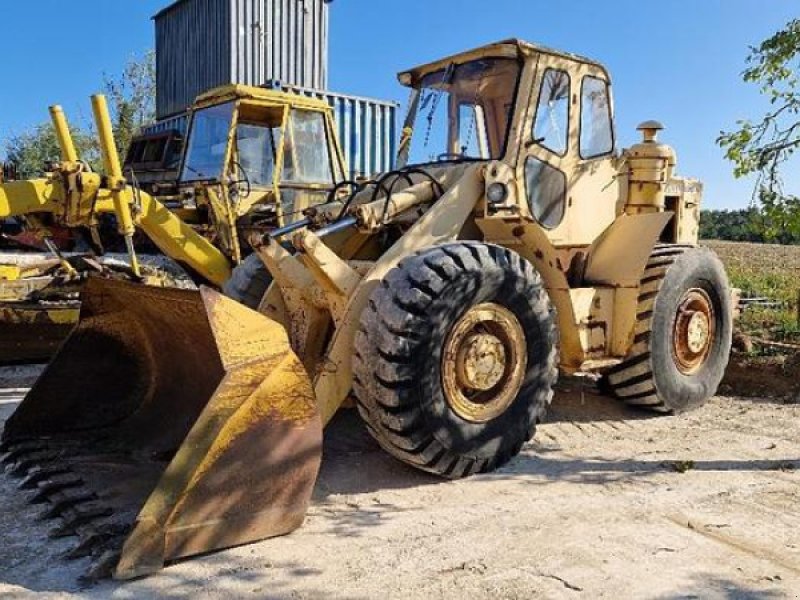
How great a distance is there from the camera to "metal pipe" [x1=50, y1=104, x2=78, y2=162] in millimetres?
5402

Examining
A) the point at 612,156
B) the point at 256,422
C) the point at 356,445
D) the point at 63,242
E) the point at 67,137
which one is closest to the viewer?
the point at 256,422

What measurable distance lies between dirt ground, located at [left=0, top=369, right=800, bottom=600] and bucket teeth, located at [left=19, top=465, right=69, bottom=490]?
0.10 m

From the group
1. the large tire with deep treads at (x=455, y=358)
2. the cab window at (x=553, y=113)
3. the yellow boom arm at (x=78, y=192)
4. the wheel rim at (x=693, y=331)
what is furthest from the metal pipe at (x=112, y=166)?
the wheel rim at (x=693, y=331)

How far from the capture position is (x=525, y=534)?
373 cm

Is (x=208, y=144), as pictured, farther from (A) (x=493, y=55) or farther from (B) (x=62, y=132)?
(A) (x=493, y=55)

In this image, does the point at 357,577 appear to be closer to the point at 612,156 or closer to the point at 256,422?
the point at 256,422

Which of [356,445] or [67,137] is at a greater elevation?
[67,137]

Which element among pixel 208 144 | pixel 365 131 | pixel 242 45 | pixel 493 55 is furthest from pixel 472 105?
pixel 242 45

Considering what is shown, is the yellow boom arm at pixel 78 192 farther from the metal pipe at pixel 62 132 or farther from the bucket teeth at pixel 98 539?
the bucket teeth at pixel 98 539

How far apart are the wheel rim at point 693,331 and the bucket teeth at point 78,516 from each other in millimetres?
4401

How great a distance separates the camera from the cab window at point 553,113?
17.9 feet

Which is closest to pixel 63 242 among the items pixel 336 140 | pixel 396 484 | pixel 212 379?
pixel 336 140

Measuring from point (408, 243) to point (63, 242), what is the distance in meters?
10.2

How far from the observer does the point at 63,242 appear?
1310cm
